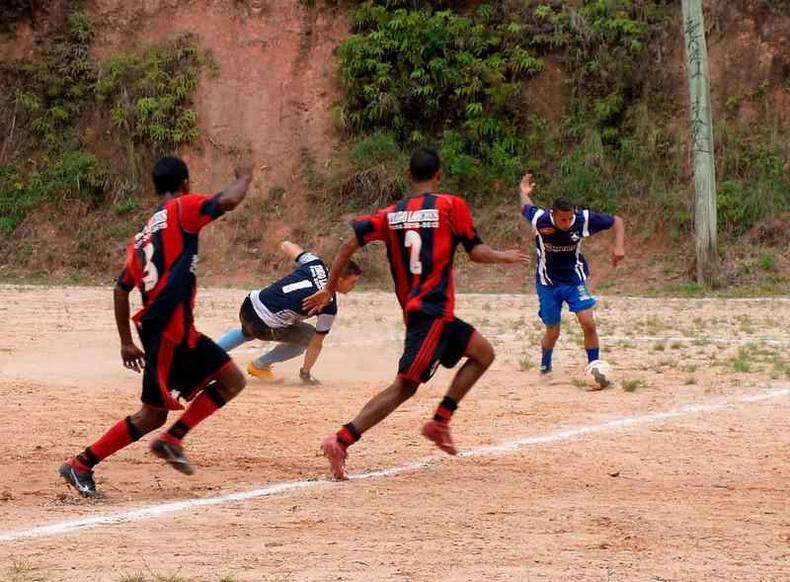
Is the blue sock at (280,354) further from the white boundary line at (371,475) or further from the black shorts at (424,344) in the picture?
the black shorts at (424,344)

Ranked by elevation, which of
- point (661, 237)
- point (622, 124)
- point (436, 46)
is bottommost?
point (661, 237)

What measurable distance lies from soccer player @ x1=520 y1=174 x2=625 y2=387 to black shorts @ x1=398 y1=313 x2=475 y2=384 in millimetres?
3951

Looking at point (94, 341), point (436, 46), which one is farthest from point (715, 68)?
point (94, 341)

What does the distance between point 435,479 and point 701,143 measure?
16.4 meters

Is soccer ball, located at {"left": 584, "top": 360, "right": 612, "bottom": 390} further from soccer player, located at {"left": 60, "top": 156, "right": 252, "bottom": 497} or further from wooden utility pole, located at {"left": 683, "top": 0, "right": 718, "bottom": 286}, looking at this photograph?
wooden utility pole, located at {"left": 683, "top": 0, "right": 718, "bottom": 286}

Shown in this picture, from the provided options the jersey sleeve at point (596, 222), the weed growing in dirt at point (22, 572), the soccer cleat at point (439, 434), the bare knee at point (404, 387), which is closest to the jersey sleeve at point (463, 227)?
the bare knee at point (404, 387)

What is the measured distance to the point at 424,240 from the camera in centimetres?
748

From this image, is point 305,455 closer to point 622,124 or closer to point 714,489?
point 714,489

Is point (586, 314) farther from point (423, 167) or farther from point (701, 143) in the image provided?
point (701, 143)

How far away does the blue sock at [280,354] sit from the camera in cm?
1193

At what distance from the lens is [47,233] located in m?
29.6

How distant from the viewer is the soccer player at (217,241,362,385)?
1138 centimetres

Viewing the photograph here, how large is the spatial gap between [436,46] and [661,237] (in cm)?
670

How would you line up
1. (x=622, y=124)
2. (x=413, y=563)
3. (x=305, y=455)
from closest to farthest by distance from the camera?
1. (x=413, y=563)
2. (x=305, y=455)
3. (x=622, y=124)
